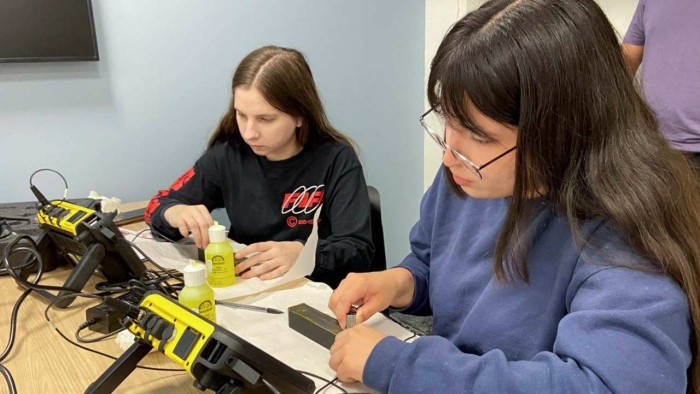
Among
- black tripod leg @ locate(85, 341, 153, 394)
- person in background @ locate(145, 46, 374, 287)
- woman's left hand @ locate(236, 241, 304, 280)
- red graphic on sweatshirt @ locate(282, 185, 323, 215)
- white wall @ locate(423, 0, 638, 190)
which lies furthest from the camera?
white wall @ locate(423, 0, 638, 190)

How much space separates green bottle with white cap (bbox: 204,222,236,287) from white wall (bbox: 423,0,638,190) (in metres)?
1.03

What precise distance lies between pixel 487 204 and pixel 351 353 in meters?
0.33

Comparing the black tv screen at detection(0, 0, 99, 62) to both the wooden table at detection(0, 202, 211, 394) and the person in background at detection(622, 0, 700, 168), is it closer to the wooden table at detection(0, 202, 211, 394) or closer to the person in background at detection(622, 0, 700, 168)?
the wooden table at detection(0, 202, 211, 394)

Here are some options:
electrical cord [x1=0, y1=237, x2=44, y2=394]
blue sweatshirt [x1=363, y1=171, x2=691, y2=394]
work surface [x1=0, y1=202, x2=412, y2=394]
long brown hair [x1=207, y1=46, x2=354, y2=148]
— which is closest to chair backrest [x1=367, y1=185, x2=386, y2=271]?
long brown hair [x1=207, y1=46, x2=354, y2=148]

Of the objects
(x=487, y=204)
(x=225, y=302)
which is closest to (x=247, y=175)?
(x=225, y=302)

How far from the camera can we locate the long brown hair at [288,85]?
1.35 metres

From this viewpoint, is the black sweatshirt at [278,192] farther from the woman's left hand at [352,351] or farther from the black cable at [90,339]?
the woman's left hand at [352,351]

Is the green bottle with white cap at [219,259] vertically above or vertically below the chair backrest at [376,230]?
above

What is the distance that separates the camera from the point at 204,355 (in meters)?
0.63

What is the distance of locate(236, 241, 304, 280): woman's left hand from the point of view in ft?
3.64

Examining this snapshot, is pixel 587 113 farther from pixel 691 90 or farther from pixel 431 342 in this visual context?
pixel 691 90

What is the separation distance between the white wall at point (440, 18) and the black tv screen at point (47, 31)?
110 cm

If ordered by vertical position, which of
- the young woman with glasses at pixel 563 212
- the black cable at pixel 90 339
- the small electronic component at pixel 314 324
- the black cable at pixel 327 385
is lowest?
the black cable at pixel 90 339

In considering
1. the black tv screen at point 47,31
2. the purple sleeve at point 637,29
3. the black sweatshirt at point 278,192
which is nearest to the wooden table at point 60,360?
the black sweatshirt at point 278,192
